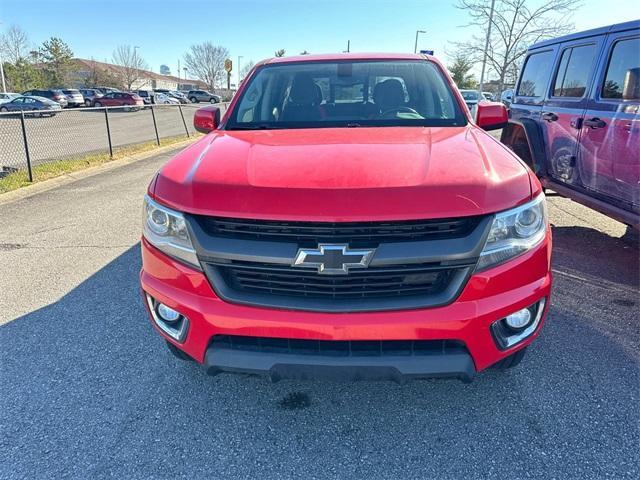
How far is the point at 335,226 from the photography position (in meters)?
1.79

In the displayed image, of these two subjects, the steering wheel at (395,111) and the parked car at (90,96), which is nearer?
the steering wheel at (395,111)

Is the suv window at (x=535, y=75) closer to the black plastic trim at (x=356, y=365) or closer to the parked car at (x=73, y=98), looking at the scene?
the black plastic trim at (x=356, y=365)

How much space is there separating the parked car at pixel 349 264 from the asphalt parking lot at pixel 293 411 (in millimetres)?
412

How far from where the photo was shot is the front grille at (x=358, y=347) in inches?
73.6

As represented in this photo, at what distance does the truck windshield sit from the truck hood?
61cm

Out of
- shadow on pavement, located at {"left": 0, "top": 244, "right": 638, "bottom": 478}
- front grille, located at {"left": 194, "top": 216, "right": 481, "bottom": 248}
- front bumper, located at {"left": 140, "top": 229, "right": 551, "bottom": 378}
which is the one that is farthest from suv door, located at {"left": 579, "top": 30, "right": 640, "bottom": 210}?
front grille, located at {"left": 194, "top": 216, "right": 481, "bottom": 248}

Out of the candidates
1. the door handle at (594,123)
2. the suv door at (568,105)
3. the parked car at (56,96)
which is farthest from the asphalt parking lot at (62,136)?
the parked car at (56,96)

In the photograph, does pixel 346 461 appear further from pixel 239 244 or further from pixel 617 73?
pixel 617 73

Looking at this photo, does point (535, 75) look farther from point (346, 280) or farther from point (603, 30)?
point (346, 280)

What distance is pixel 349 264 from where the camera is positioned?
1.79 meters

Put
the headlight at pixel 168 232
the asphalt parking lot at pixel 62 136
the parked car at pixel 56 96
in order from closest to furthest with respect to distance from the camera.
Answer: the headlight at pixel 168 232 < the asphalt parking lot at pixel 62 136 < the parked car at pixel 56 96

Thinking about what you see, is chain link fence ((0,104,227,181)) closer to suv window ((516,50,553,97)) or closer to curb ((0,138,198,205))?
curb ((0,138,198,205))

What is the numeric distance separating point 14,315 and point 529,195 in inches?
141

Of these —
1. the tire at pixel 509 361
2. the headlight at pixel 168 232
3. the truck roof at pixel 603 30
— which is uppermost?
the truck roof at pixel 603 30
